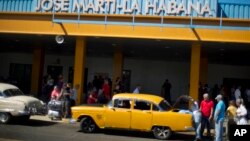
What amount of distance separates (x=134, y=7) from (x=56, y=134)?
8.34m

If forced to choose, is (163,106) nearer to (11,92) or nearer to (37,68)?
(11,92)

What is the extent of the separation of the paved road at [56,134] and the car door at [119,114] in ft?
1.46

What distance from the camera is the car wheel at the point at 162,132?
15.9 meters

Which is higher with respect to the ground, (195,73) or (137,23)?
(137,23)

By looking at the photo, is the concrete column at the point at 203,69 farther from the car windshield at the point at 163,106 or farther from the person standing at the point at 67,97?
the car windshield at the point at 163,106

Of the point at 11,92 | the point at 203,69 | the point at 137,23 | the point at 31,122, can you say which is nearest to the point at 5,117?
the point at 11,92

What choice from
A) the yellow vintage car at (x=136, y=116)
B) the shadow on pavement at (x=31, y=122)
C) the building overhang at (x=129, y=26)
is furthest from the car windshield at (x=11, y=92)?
the building overhang at (x=129, y=26)

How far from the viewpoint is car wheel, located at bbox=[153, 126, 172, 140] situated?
1589 cm

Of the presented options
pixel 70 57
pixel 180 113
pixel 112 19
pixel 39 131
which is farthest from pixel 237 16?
pixel 70 57

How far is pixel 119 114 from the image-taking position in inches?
639

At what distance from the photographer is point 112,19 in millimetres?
20250

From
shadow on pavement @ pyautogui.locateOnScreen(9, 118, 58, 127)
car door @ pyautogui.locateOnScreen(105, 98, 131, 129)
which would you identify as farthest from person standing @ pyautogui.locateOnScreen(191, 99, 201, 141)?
shadow on pavement @ pyautogui.locateOnScreen(9, 118, 58, 127)

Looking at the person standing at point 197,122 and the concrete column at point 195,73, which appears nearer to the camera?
the person standing at point 197,122

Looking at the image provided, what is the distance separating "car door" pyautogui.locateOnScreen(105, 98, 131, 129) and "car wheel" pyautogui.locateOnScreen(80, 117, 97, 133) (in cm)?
65
